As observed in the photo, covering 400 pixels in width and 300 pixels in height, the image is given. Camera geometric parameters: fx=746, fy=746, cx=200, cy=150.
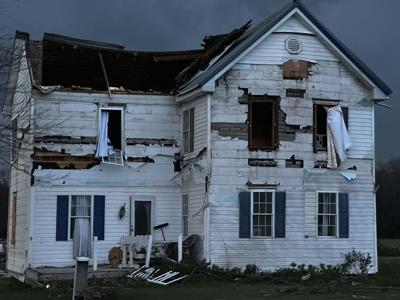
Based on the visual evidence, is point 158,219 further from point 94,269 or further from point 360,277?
point 360,277

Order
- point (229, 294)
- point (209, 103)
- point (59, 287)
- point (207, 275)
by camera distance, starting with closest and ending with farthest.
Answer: point (229, 294) → point (59, 287) → point (207, 275) → point (209, 103)

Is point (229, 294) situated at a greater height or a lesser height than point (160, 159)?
lesser

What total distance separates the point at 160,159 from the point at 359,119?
25.0 feet

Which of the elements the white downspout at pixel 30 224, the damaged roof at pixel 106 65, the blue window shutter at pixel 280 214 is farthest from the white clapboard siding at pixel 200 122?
the white downspout at pixel 30 224

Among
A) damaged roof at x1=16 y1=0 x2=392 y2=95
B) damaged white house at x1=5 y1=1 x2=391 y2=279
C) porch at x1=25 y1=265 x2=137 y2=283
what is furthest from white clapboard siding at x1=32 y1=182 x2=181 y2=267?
damaged roof at x1=16 y1=0 x2=392 y2=95

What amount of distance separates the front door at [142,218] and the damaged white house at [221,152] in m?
0.06

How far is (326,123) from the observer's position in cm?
2745

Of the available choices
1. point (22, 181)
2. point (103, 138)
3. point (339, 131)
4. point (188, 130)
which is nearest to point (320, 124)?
point (339, 131)

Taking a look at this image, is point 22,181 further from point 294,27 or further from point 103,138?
point 294,27

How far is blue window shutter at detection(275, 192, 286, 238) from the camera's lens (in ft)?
86.2

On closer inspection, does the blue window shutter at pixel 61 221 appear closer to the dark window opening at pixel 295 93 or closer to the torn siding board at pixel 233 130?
the torn siding board at pixel 233 130

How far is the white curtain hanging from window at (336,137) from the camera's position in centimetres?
2707

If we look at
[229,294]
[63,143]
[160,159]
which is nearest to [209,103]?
A: [160,159]

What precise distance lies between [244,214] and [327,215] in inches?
128
